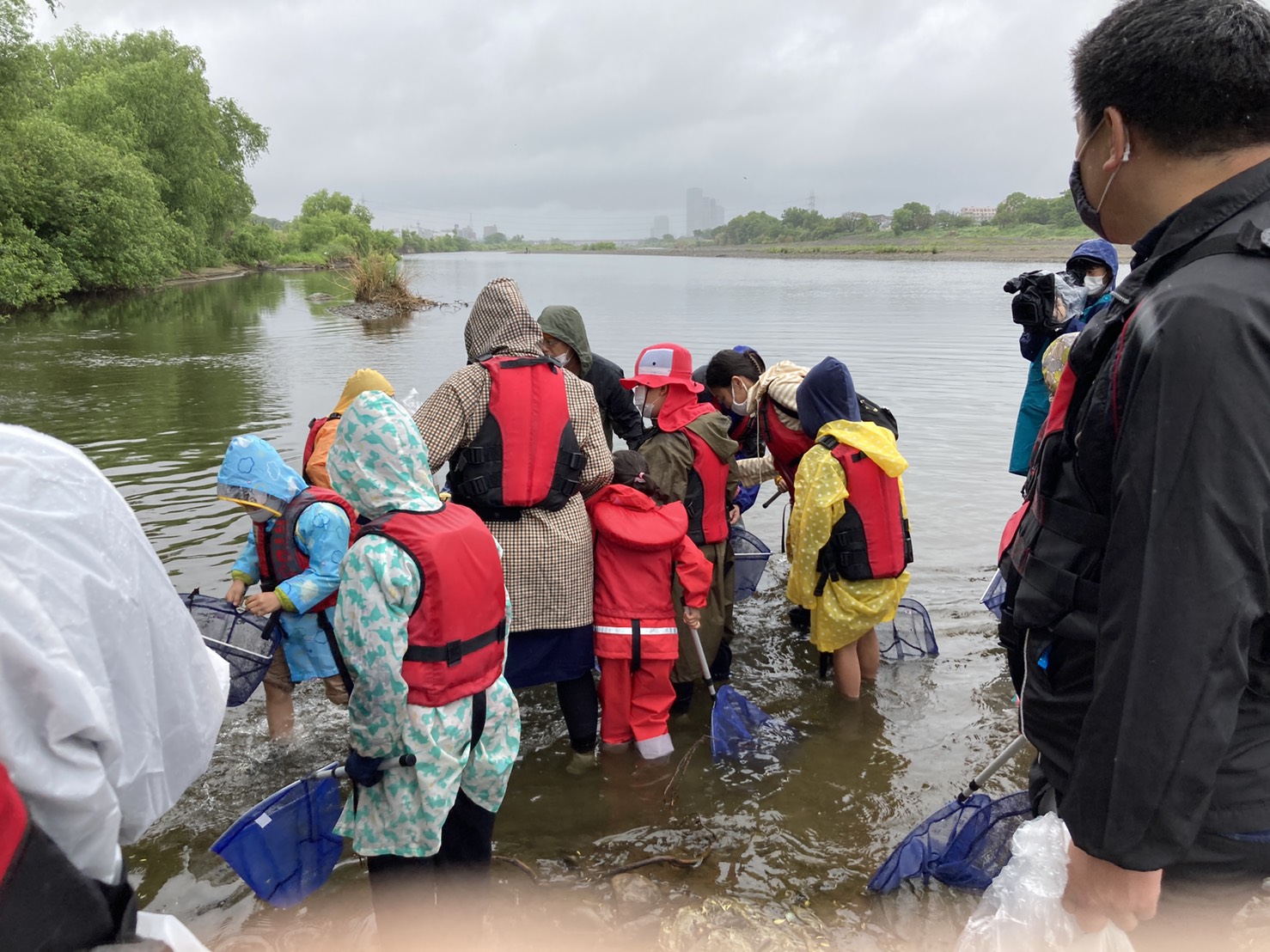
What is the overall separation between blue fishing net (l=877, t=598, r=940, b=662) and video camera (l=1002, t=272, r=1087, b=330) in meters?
1.95

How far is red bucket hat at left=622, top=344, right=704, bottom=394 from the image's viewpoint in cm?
486

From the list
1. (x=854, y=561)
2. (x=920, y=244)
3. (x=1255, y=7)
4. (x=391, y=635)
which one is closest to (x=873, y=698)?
(x=854, y=561)

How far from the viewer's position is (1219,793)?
149 cm

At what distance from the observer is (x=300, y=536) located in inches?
152

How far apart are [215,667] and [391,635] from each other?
1.13 m

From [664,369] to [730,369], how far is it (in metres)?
0.79

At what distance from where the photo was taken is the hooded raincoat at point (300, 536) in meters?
3.75

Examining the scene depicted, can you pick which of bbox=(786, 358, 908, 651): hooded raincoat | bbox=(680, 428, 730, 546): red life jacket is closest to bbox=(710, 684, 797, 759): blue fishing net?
bbox=(786, 358, 908, 651): hooded raincoat

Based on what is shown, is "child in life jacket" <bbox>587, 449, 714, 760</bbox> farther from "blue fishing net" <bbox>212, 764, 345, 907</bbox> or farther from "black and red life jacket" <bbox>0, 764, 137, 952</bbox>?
"black and red life jacket" <bbox>0, 764, 137, 952</bbox>

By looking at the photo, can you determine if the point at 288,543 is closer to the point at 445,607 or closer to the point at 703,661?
the point at 445,607

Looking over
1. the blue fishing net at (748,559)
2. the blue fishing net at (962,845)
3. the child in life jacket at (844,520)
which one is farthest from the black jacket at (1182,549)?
the blue fishing net at (748,559)

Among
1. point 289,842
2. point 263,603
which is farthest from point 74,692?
point 263,603

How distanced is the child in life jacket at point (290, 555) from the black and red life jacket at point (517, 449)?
583 millimetres

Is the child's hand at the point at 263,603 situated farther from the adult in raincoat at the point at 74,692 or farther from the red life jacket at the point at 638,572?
the adult in raincoat at the point at 74,692
